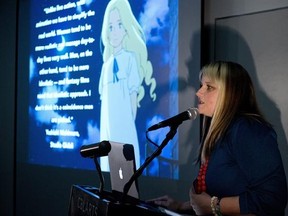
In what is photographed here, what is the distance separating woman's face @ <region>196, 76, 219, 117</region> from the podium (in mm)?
609

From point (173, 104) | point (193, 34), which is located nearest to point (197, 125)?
point (173, 104)

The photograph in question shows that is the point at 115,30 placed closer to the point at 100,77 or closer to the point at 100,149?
the point at 100,77

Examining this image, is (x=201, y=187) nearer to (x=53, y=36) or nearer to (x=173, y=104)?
(x=173, y=104)

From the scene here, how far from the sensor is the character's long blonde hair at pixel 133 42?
3.11m

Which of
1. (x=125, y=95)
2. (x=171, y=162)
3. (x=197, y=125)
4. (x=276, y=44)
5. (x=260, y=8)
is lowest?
(x=171, y=162)

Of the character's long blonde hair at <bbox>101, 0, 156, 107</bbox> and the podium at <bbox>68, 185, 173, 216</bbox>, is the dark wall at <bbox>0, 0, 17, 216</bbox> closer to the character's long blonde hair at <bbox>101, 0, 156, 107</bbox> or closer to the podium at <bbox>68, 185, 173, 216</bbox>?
the character's long blonde hair at <bbox>101, 0, 156, 107</bbox>

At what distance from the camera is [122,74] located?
3.27 metres

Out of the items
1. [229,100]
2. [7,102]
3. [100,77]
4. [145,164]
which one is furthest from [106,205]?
[7,102]

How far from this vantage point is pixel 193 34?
9.50ft

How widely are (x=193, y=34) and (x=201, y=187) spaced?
1.31 m

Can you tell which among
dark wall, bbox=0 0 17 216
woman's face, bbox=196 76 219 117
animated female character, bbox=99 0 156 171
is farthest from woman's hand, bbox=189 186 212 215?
dark wall, bbox=0 0 17 216

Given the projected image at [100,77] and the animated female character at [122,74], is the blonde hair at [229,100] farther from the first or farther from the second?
the animated female character at [122,74]

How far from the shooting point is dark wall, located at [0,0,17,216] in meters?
4.46

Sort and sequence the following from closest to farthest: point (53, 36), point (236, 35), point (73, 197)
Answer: point (73, 197)
point (236, 35)
point (53, 36)
